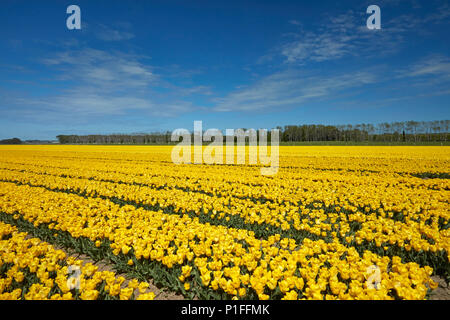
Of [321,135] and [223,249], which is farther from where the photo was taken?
[321,135]

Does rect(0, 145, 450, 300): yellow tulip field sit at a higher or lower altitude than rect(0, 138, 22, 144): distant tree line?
lower

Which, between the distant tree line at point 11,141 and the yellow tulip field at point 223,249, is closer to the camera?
the yellow tulip field at point 223,249

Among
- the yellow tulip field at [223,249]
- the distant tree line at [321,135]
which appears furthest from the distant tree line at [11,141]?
the yellow tulip field at [223,249]

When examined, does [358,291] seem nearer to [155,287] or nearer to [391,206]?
[155,287]

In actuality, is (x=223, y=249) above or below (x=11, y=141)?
below

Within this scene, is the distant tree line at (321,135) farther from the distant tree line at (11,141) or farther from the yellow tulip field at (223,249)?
the yellow tulip field at (223,249)

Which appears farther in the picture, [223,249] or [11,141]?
[11,141]

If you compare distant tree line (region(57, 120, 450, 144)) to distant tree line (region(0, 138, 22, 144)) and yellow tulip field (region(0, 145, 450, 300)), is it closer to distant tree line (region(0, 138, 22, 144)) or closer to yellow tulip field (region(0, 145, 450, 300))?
distant tree line (region(0, 138, 22, 144))

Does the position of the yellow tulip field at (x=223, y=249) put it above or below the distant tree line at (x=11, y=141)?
below

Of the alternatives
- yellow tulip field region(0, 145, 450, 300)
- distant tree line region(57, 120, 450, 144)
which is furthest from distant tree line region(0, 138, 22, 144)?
yellow tulip field region(0, 145, 450, 300)

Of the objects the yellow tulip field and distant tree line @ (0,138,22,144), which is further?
distant tree line @ (0,138,22,144)

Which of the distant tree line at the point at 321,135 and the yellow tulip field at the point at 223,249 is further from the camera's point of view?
the distant tree line at the point at 321,135
